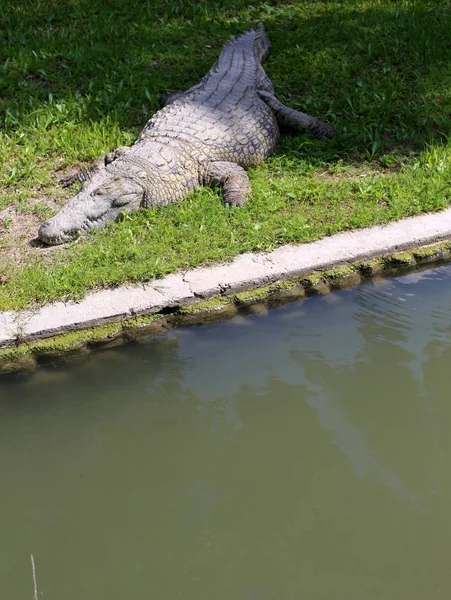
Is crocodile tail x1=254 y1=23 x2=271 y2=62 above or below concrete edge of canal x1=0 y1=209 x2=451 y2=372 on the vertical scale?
above

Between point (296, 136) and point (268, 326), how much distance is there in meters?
2.57

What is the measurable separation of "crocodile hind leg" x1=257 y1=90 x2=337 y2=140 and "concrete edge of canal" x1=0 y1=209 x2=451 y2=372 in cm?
154

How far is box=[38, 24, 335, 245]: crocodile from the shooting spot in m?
5.37

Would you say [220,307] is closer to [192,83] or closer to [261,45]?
[192,83]

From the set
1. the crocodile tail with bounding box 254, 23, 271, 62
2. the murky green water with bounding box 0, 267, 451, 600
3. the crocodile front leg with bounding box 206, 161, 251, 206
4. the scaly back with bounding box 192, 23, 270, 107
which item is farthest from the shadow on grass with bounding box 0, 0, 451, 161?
the murky green water with bounding box 0, 267, 451, 600

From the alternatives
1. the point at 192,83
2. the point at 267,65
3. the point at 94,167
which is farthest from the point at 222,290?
the point at 267,65

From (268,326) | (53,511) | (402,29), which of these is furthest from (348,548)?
(402,29)

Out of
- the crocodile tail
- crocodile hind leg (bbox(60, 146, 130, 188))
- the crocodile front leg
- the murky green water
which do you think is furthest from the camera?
the crocodile tail

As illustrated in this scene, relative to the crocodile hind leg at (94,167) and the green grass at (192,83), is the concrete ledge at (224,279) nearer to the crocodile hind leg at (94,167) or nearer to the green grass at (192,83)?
the green grass at (192,83)

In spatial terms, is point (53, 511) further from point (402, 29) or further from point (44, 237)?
point (402, 29)

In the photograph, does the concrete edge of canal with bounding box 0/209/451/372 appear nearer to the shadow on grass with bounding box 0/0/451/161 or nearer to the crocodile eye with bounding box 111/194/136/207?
the crocodile eye with bounding box 111/194/136/207

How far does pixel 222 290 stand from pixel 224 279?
9 centimetres

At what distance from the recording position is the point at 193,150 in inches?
232

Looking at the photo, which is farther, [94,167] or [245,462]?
[94,167]
